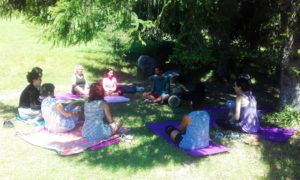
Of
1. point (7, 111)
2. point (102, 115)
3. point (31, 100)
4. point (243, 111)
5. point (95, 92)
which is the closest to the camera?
point (95, 92)

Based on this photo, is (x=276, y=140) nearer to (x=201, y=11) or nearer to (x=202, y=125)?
(x=202, y=125)

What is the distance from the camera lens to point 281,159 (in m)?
7.01

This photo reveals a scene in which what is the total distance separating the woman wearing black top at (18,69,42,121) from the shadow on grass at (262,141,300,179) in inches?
211

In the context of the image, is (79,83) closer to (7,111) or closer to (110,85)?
(110,85)

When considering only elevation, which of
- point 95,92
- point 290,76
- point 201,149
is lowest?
point 201,149

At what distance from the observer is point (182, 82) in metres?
13.9

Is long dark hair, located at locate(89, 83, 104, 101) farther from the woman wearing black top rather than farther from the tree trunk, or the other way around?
the tree trunk

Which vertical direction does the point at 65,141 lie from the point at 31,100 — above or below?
below

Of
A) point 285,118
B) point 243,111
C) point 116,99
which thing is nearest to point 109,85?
point 116,99

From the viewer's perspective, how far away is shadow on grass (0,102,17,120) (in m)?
9.32

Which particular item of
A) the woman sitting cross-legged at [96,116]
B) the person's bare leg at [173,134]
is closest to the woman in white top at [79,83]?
the woman sitting cross-legged at [96,116]

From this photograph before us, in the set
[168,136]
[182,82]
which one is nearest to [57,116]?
[168,136]

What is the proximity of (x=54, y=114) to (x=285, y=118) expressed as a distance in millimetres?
5591

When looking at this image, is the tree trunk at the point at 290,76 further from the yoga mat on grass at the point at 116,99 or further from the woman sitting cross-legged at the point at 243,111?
the yoga mat on grass at the point at 116,99
